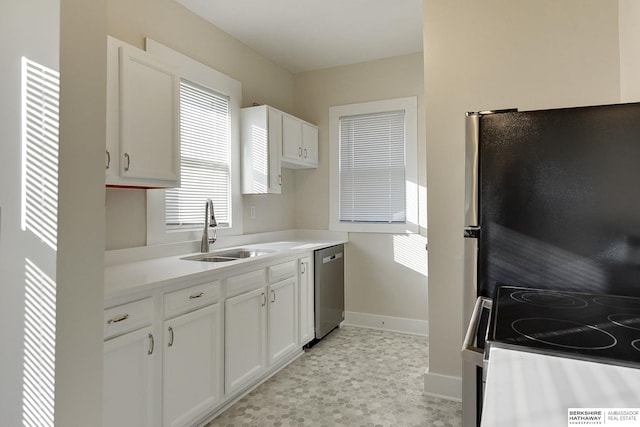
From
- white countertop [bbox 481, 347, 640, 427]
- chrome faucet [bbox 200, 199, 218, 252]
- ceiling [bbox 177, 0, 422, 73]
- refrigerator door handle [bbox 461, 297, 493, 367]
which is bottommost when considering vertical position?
refrigerator door handle [bbox 461, 297, 493, 367]

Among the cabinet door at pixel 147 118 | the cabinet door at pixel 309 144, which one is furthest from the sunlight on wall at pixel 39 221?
the cabinet door at pixel 309 144

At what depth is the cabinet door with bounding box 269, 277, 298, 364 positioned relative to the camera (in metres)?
2.67

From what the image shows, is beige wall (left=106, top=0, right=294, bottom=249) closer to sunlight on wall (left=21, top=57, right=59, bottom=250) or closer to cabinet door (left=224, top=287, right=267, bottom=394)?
cabinet door (left=224, top=287, right=267, bottom=394)

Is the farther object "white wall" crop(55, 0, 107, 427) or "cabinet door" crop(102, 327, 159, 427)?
"cabinet door" crop(102, 327, 159, 427)

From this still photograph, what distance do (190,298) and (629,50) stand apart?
2.42m

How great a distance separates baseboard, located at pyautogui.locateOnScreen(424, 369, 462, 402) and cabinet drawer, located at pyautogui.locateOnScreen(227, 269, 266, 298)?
1.25m

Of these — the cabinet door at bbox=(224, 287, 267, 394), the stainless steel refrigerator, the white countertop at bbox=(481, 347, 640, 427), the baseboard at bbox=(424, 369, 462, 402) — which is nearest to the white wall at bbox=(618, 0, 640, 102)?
the stainless steel refrigerator

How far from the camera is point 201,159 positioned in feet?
9.62

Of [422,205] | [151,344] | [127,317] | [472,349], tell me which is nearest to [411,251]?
[422,205]

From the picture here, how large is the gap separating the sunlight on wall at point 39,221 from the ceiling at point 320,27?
1.80 metres

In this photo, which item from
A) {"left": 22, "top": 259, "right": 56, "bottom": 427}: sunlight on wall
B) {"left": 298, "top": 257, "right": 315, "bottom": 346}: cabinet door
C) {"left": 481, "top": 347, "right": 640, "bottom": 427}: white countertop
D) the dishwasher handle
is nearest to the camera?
{"left": 481, "top": 347, "right": 640, "bottom": 427}: white countertop

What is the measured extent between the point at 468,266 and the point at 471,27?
4.99 ft

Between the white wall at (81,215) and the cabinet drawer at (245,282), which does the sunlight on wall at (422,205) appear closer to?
the cabinet drawer at (245,282)

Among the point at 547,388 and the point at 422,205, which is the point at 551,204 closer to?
the point at 547,388
